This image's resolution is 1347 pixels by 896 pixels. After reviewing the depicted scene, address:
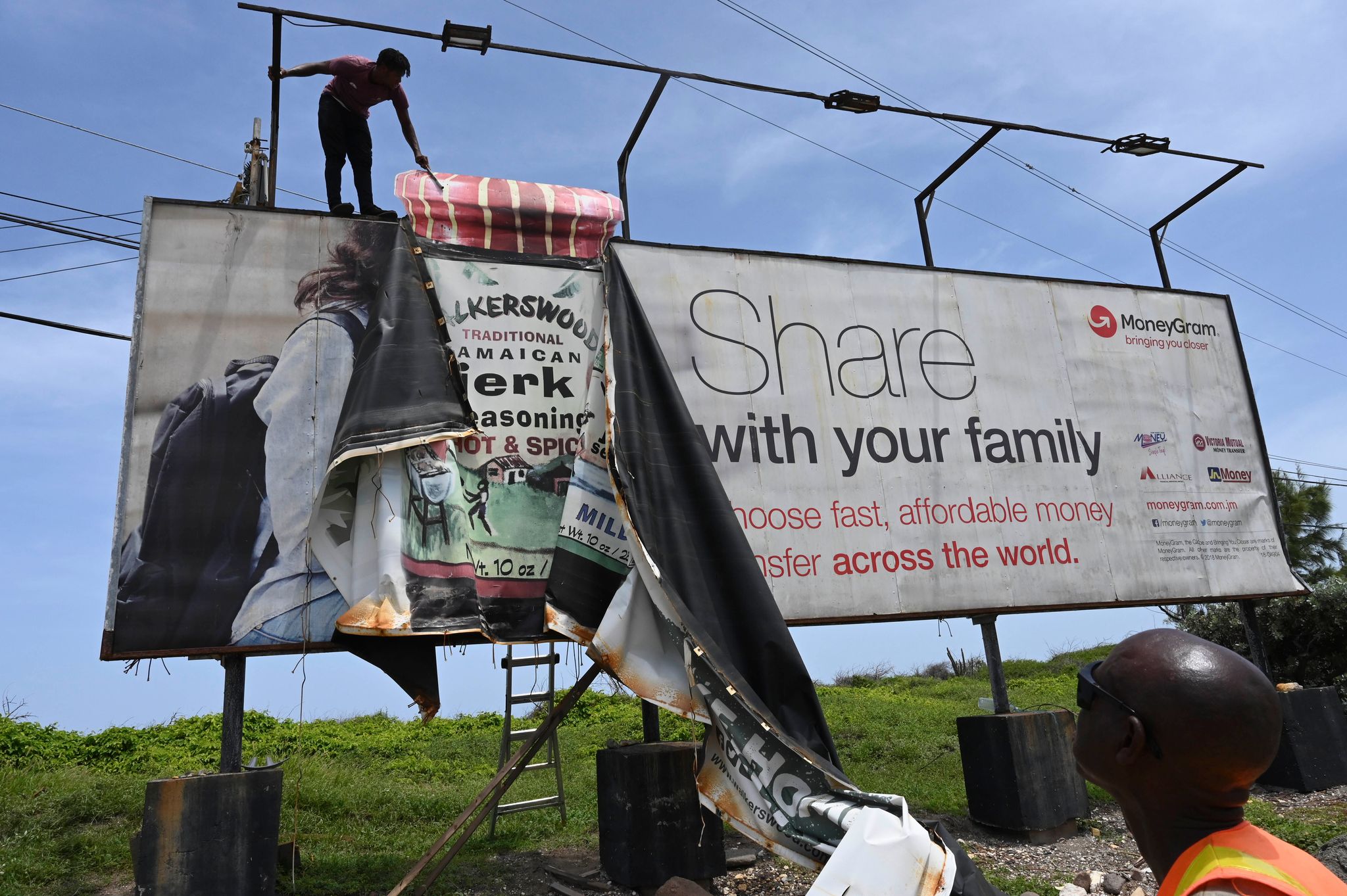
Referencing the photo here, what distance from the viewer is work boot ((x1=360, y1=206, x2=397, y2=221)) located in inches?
265

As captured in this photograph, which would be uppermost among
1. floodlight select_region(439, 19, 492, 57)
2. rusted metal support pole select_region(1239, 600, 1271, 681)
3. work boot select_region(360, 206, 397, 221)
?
floodlight select_region(439, 19, 492, 57)

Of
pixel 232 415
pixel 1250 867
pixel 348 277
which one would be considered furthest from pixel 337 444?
pixel 1250 867

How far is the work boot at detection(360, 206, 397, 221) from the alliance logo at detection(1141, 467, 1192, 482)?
7.04 m

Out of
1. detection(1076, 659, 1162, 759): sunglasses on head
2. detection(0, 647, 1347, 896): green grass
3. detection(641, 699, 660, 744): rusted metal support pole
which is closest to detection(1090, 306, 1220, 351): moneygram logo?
detection(0, 647, 1347, 896): green grass

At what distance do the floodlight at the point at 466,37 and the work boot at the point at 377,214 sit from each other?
1496mm

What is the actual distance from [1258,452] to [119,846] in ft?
37.2

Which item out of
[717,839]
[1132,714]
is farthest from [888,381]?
[1132,714]

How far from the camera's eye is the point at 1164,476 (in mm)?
8523

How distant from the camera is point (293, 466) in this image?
594 centimetres

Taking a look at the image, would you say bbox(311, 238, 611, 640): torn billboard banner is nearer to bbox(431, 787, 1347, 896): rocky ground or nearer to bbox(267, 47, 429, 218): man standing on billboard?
bbox(267, 47, 429, 218): man standing on billboard

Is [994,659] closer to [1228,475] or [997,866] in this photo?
[997,866]

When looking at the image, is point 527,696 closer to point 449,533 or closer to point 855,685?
point 449,533

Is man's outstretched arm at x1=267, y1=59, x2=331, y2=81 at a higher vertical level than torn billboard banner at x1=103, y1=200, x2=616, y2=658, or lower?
higher

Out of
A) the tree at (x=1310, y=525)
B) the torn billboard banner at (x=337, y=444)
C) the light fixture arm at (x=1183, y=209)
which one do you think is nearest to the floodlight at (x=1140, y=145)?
the light fixture arm at (x=1183, y=209)
